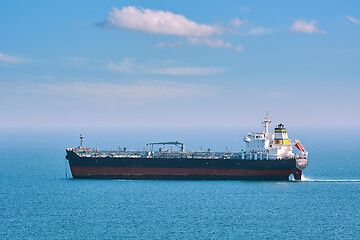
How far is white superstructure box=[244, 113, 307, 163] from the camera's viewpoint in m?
62.1

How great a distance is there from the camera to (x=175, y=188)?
56.2 meters

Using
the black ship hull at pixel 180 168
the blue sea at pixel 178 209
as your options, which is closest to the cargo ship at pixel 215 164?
the black ship hull at pixel 180 168

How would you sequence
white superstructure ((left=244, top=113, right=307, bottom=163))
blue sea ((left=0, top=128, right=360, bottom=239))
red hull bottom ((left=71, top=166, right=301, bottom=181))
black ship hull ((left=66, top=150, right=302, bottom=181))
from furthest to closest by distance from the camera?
white superstructure ((left=244, top=113, right=307, bottom=163)), red hull bottom ((left=71, top=166, right=301, bottom=181)), black ship hull ((left=66, top=150, right=302, bottom=181)), blue sea ((left=0, top=128, right=360, bottom=239))

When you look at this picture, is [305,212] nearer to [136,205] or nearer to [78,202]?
[136,205]

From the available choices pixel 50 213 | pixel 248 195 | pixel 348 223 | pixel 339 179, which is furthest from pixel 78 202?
pixel 339 179

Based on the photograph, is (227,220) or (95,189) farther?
(95,189)

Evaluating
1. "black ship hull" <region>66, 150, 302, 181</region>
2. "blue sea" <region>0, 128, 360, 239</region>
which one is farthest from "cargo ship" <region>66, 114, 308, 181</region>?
"blue sea" <region>0, 128, 360, 239</region>

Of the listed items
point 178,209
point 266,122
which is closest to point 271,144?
point 266,122

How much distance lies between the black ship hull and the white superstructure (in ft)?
7.29

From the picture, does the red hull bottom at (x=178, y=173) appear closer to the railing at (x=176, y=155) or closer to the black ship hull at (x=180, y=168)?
the black ship hull at (x=180, y=168)

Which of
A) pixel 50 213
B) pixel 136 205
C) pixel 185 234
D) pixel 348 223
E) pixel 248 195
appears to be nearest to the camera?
pixel 185 234

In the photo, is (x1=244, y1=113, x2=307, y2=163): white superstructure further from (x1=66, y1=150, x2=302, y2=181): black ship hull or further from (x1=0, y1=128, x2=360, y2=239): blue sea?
(x1=0, y1=128, x2=360, y2=239): blue sea

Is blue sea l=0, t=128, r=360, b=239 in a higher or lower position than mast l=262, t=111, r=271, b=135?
lower

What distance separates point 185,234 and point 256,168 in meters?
23.6
